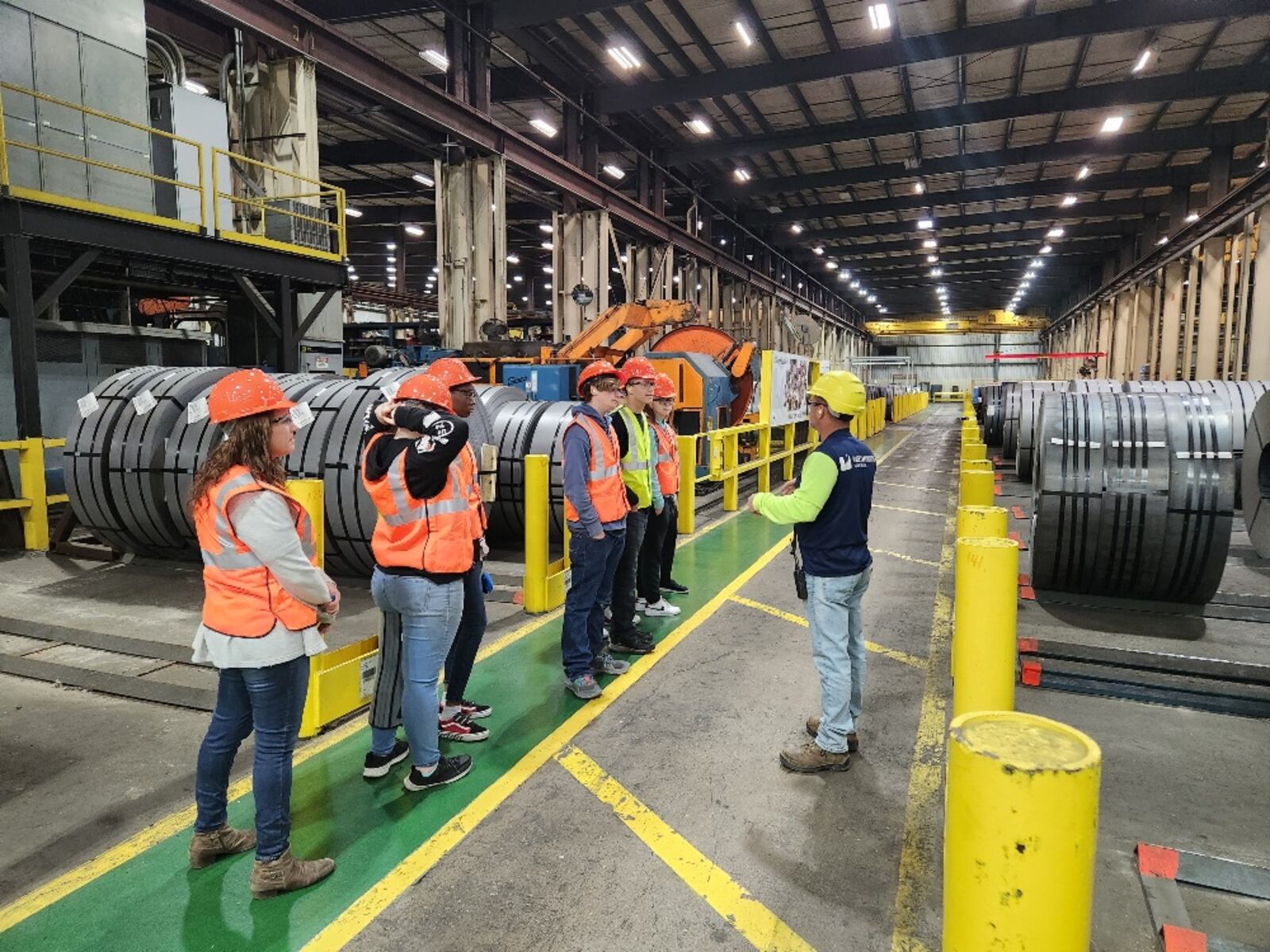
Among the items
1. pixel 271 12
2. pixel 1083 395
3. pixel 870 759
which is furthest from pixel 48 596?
pixel 271 12

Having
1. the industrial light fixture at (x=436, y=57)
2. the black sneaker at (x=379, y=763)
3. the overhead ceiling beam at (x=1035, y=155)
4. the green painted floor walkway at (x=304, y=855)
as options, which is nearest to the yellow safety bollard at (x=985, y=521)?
the green painted floor walkway at (x=304, y=855)

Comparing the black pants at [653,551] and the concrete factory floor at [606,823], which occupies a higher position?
the black pants at [653,551]

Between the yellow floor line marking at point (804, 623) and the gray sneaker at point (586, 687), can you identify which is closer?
the gray sneaker at point (586, 687)

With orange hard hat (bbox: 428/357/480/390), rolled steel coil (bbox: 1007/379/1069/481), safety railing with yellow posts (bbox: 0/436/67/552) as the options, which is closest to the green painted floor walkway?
orange hard hat (bbox: 428/357/480/390)

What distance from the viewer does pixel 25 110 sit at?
9.52 metres

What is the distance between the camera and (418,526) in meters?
3.20

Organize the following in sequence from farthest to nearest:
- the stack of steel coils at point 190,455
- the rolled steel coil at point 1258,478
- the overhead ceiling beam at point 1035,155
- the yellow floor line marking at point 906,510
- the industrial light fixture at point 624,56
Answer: the overhead ceiling beam at point 1035,155, the industrial light fixture at point 624,56, the yellow floor line marking at point 906,510, the stack of steel coils at point 190,455, the rolled steel coil at point 1258,478

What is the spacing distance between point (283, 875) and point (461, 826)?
0.72 meters

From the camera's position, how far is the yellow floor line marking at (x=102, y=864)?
2764mm

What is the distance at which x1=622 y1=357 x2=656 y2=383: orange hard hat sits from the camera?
16.8 ft

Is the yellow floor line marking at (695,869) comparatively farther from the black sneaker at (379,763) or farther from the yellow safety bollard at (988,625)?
the yellow safety bollard at (988,625)

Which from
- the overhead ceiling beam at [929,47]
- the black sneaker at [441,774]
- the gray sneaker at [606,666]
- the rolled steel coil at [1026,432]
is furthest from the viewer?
the overhead ceiling beam at [929,47]

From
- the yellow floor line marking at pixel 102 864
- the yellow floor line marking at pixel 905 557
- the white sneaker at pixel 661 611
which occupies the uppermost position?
the yellow floor line marking at pixel 905 557

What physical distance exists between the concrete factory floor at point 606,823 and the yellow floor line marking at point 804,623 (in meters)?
0.12
